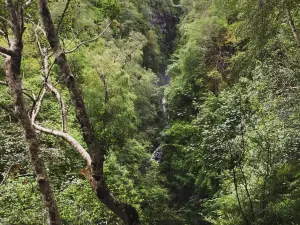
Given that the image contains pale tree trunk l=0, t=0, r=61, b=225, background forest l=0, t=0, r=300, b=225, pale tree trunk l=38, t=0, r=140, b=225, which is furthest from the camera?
background forest l=0, t=0, r=300, b=225

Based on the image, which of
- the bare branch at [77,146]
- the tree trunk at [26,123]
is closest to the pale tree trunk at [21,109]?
the tree trunk at [26,123]

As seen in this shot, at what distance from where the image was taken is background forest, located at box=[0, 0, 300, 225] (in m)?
5.43

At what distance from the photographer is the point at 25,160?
698 cm

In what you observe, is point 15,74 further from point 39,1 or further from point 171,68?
point 171,68

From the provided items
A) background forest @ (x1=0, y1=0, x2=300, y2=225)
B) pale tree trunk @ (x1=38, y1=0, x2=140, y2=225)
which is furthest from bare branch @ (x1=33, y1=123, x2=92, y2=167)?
pale tree trunk @ (x1=38, y1=0, x2=140, y2=225)

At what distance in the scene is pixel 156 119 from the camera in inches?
872

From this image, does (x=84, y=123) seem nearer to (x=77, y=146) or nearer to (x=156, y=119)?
(x=77, y=146)

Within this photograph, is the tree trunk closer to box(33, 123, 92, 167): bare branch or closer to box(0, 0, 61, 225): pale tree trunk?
box(0, 0, 61, 225): pale tree trunk

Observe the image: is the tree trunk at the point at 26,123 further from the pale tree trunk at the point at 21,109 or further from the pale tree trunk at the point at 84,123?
the pale tree trunk at the point at 84,123

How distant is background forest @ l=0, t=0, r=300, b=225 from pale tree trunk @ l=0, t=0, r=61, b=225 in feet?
0.12

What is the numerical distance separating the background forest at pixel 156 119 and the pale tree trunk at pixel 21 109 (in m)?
0.04

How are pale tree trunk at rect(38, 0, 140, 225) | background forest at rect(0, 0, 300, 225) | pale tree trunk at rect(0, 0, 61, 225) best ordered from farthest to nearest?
background forest at rect(0, 0, 300, 225)
pale tree trunk at rect(0, 0, 61, 225)
pale tree trunk at rect(38, 0, 140, 225)

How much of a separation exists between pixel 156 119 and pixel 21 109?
1920 cm

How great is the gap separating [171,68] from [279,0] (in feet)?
58.7
